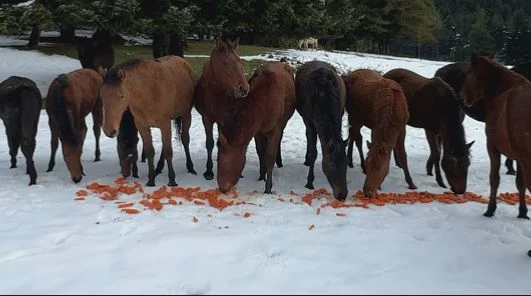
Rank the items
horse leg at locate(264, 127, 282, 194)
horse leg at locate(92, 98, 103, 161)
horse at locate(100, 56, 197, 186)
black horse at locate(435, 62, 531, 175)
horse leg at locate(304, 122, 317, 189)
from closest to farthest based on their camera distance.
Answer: horse at locate(100, 56, 197, 186) → horse leg at locate(264, 127, 282, 194) → horse leg at locate(304, 122, 317, 189) → black horse at locate(435, 62, 531, 175) → horse leg at locate(92, 98, 103, 161)

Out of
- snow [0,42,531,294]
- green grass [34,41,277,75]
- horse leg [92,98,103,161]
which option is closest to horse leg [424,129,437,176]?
snow [0,42,531,294]

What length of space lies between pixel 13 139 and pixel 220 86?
3605 mm

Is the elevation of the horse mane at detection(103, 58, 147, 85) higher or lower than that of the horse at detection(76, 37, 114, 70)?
lower

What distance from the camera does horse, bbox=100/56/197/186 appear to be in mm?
6996

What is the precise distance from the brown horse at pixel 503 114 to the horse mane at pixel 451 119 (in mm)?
558

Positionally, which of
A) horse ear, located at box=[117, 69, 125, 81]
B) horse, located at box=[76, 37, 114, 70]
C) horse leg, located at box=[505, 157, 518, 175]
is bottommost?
horse leg, located at box=[505, 157, 518, 175]

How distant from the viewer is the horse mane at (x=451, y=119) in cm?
726

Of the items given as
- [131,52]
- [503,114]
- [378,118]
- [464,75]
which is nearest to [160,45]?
[464,75]

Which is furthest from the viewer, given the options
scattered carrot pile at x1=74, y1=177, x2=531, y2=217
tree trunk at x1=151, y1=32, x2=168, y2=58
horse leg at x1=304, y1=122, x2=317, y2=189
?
tree trunk at x1=151, y1=32, x2=168, y2=58

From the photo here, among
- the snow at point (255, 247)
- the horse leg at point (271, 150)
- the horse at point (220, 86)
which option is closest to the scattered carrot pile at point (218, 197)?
the snow at point (255, 247)

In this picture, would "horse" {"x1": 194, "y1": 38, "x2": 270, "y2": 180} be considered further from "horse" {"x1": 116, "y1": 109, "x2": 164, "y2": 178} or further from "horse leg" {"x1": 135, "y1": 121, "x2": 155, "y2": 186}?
"horse" {"x1": 116, "y1": 109, "x2": 164, "y2": 178}

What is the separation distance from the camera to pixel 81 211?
6297mm

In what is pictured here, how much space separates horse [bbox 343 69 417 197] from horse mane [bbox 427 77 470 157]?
59cm

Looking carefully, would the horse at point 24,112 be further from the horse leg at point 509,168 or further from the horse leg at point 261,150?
the horse leg at point 509,168
